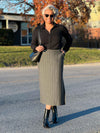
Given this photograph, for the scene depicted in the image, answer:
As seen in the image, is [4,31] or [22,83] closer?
[22,83]

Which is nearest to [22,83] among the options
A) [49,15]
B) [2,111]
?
[2,111]

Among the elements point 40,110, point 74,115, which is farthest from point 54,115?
point 40,110

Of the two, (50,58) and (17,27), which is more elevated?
(17,27)

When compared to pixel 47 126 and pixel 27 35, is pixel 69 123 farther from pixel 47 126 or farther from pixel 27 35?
pixel 27 35

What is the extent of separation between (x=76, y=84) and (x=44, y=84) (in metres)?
4.85

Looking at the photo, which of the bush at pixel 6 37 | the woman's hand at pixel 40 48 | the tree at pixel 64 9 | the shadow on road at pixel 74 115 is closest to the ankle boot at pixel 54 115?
the shadow on road at pixel 74 115

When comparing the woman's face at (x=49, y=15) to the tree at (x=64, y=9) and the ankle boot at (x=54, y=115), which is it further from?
the tree at (x=64, y=9)

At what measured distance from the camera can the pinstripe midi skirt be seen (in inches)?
161

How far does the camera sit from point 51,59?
4.09 metres

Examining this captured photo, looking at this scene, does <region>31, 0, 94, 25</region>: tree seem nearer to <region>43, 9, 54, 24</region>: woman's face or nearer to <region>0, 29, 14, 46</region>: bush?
<region>0, 29, 14, 46</region>: bush

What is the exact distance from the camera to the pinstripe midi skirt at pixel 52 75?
4.10 metres

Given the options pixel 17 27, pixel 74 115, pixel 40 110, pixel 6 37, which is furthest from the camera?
pixel 17 27

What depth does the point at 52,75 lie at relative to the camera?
13.5 feet

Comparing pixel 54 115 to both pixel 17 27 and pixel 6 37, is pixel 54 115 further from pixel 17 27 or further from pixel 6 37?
pixel 17 27
